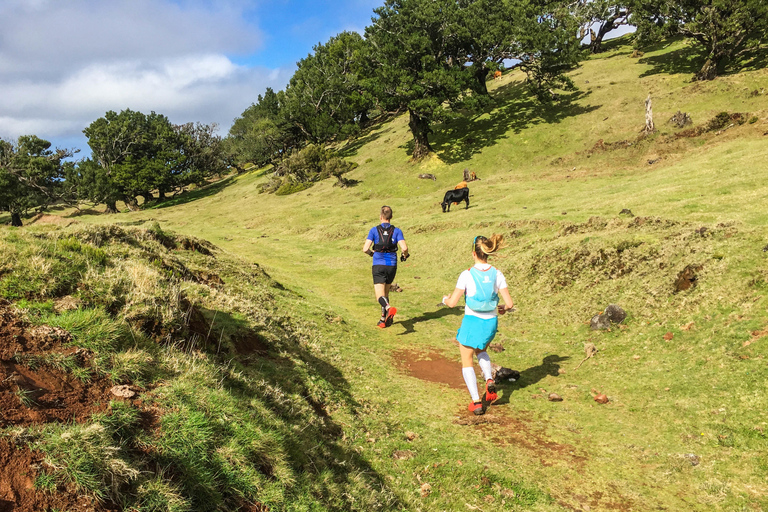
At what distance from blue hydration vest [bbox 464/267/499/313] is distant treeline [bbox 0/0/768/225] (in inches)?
1569

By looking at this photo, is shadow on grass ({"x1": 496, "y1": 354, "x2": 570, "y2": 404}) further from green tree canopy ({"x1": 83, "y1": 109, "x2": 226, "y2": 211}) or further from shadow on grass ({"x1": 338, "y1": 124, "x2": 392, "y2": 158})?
green tree canopy ({"x1": 83, "y1": 109, "x2": 226, "y2": 211})

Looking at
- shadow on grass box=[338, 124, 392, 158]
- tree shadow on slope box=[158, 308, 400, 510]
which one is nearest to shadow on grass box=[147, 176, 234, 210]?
shadow on grass box=[338, 124, 392, 158]

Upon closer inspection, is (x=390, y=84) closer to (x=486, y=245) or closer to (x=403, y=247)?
(x=403, y=247)

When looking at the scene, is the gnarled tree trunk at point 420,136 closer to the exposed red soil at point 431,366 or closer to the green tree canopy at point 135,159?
the exposed red soil at point 431,366

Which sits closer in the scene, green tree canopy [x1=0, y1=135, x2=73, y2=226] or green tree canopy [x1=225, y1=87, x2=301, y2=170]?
green tree canopy [x1=0, y1=135, x2=73, y2=226]

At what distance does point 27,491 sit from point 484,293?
591 centimetres

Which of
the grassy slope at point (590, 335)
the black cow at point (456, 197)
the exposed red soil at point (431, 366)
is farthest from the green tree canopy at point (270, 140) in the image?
the exposed red soil at point (431, 366)

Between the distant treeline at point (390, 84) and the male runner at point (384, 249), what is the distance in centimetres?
3573

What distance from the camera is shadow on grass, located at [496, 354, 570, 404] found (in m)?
8.18

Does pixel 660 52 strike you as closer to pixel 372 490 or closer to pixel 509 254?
pixel 509 254

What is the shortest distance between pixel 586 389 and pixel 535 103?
52046 millimetres

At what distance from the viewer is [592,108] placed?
46.1 m

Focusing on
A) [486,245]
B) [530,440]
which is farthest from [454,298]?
[530,440]

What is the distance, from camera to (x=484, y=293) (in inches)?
274
